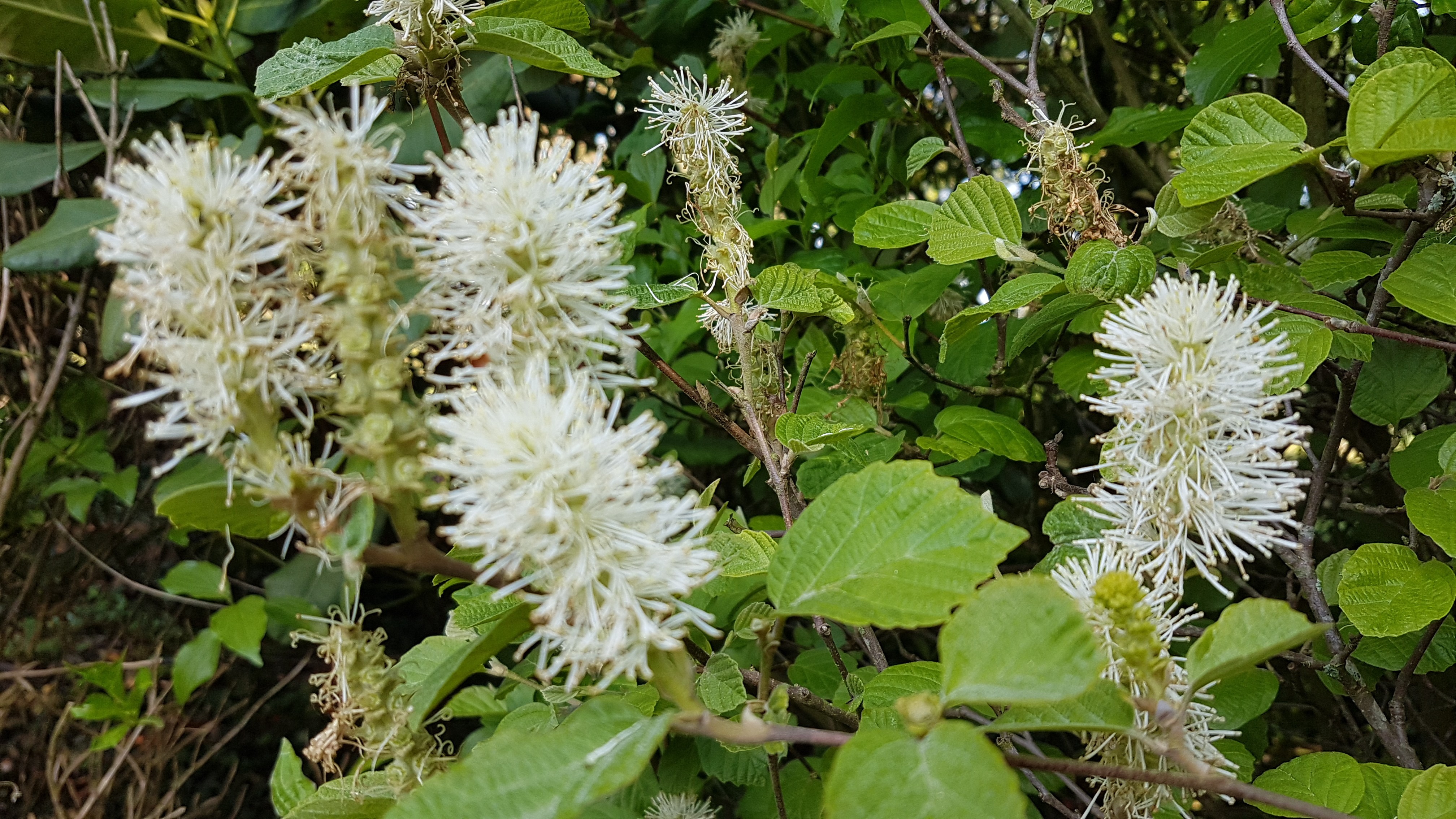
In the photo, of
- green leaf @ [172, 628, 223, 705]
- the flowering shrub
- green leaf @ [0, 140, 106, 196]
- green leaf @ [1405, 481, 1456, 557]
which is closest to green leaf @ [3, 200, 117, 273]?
the flowering shrub

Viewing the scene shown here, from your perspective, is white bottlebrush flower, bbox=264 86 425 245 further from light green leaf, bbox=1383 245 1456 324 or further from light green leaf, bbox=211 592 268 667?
light green leaf, bbox=211 592 268 667

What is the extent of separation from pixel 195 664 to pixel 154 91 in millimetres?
921

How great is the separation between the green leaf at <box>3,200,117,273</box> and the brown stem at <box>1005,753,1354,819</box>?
1.37 m

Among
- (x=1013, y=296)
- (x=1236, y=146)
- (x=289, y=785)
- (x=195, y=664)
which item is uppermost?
(x=1236, y=146)

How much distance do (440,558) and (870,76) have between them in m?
0.81

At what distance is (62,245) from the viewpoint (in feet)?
4.04

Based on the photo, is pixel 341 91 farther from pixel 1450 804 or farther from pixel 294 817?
pixel 1450 804

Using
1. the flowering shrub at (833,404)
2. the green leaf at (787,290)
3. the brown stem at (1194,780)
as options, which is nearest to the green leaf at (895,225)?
the flowering shrub at (833,404)

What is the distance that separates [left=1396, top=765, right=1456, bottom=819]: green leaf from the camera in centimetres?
46

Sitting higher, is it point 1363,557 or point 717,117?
point 717,117

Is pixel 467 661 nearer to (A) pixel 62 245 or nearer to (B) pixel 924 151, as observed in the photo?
(B) pixel 924 151

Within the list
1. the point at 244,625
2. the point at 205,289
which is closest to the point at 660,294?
the point at 205,289

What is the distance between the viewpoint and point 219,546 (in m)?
1.83

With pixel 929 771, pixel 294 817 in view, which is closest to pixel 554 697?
pixel 294 817
